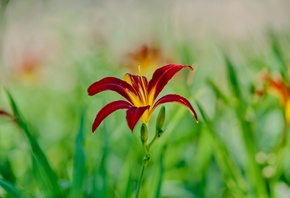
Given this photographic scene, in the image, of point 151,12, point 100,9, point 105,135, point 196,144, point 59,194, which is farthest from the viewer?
point 100,9

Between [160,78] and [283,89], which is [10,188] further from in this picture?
[283,89]

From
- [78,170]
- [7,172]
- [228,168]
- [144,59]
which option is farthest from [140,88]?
[144,59]

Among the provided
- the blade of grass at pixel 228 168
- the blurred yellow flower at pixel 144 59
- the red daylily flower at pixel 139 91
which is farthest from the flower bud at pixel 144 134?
the blurred yellow flower at pixel 144 59

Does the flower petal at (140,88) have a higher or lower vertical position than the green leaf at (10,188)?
higher

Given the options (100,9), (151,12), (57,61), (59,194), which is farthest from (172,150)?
(100,9)

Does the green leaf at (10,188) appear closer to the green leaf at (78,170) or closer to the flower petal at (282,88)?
the green leaf at (78,170)

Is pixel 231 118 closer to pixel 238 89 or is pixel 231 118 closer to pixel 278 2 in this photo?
pixel 238 89
